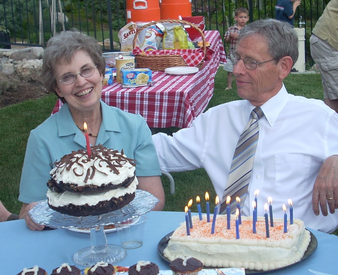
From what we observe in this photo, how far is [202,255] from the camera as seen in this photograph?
1.81m

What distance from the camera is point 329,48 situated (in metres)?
5.95

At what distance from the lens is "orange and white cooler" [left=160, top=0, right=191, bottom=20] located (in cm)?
788

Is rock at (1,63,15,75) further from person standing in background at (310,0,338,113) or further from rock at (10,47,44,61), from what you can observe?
person standing in background at (310,0,338,113)

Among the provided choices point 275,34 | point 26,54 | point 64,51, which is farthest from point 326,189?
point 26,54

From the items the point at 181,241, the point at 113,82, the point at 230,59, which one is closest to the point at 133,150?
the point at 181,241

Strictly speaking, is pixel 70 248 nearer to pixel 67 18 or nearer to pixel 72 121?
pixel 72 121

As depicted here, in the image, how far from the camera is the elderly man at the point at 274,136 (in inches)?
99.7

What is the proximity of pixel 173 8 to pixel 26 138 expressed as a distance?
10.1ft

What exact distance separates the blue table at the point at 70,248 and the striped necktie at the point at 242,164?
377 millimetres

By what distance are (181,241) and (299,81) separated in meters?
8.80

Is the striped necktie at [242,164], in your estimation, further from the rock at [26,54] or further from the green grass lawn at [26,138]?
the rock at [26,54]

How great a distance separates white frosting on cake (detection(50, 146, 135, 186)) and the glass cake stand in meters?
0.14

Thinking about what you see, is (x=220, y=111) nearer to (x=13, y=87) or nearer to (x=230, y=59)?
(x=230, y=59)

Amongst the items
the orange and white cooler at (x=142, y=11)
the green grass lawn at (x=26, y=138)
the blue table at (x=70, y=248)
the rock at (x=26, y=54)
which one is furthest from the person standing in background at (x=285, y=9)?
the blue table at (x=70, y=248)
